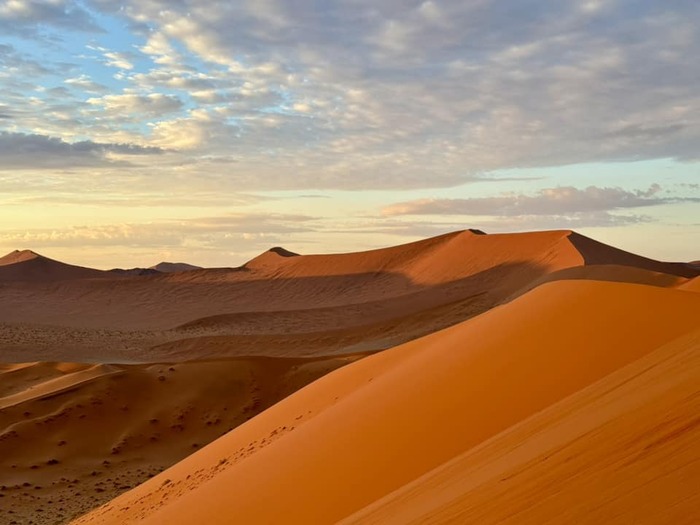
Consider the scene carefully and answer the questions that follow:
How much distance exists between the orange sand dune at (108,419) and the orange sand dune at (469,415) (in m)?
6.18

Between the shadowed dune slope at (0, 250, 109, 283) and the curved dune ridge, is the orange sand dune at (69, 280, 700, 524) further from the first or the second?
the shadowed dune slope at (0, 250, 109, 283)

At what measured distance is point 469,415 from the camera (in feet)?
24.2

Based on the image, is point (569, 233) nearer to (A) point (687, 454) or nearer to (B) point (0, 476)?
(B) point (0, 476)

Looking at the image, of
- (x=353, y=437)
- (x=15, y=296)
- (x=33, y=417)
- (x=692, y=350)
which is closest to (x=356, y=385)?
(x=353, y=437)

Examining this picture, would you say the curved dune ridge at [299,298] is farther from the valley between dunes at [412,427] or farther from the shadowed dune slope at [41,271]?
the valley between dunes at [412,427]

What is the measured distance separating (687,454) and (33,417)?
19274 millimetres

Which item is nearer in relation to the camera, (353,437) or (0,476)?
(353,437)

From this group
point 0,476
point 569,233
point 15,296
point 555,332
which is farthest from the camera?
point 15,296

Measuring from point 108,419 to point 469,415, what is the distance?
608 inches

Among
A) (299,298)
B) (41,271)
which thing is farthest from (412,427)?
(41,271)

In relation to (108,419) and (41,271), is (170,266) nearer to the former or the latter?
(41,271)

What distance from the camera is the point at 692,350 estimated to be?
19.3ft

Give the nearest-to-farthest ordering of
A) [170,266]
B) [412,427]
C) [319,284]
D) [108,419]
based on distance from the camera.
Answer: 1. [412,427]
2. [108,419]
3. [319,284]
4. [170,266]

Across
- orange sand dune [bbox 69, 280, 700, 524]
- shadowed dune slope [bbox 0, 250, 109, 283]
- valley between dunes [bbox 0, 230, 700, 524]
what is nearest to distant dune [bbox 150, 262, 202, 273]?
shadowed dune slope [bbox 0, 250, 109, 283]
